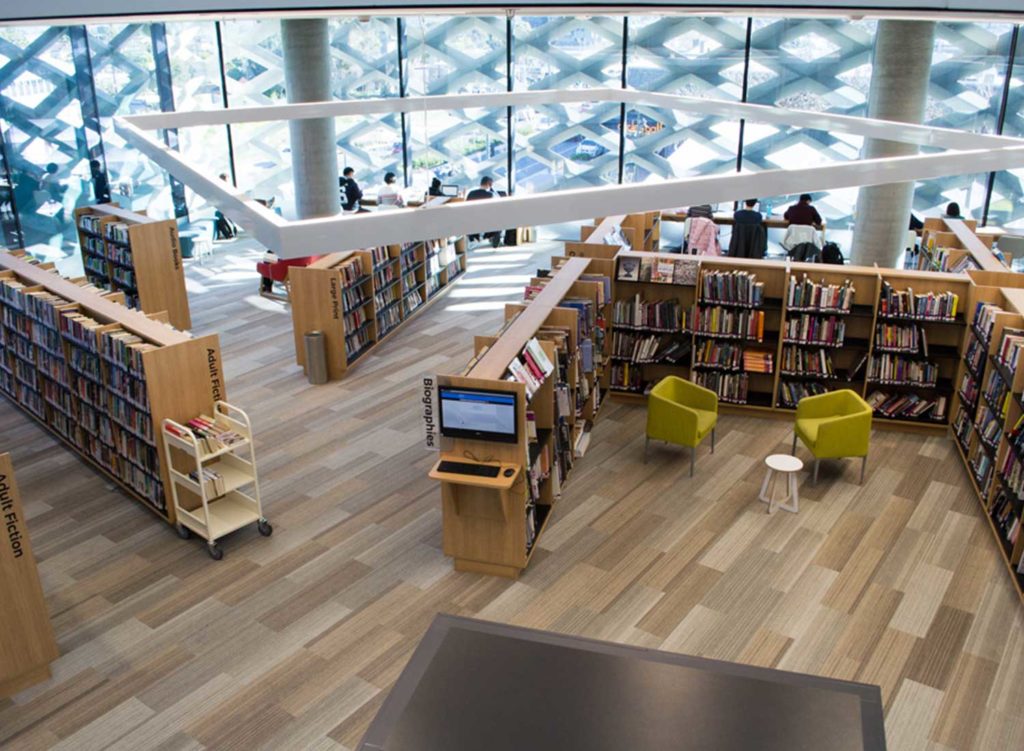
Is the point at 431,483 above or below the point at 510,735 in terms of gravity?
below

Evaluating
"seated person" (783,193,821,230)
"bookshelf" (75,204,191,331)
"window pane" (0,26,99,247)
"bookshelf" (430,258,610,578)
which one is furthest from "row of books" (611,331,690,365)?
"window pane" (0,26,99,247)

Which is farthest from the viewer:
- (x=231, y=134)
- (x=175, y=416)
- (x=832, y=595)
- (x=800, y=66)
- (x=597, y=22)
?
(x=231, y=134)

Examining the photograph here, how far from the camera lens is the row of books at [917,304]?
28.0 ft

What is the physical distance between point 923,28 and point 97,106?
1227 centimetres

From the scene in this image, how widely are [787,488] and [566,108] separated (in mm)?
10485

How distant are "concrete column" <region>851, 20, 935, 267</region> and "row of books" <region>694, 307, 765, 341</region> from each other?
3.29 metres

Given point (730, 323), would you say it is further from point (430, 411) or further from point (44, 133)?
point (44, 133)

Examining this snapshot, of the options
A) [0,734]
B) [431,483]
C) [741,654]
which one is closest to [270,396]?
[431,483]

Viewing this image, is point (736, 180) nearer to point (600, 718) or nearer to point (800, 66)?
point (600, 718)

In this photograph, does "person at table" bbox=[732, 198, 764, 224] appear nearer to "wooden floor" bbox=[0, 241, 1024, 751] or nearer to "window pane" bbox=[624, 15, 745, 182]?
"window pane" bbox=[624, 15, 745, 182]

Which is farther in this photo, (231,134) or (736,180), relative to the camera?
(231,134)

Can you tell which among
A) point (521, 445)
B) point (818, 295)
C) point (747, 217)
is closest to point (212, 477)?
point (521, 445)

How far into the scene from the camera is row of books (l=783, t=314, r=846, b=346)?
8.93 meters

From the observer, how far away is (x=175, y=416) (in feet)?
23.0
